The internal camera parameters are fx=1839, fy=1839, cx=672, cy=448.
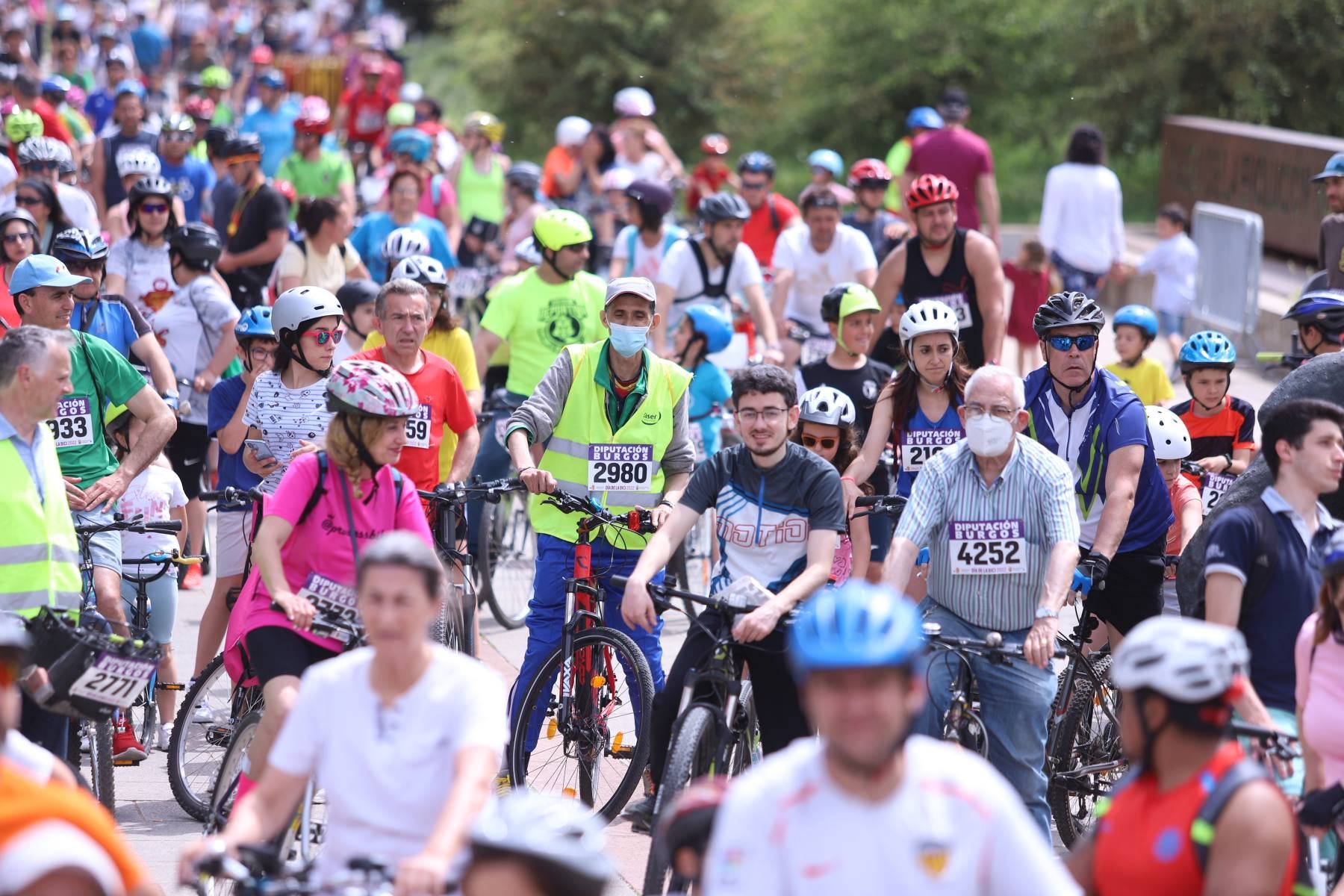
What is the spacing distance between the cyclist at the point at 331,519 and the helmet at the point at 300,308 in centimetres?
167

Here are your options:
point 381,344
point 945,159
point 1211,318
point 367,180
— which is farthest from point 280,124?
point 381,344

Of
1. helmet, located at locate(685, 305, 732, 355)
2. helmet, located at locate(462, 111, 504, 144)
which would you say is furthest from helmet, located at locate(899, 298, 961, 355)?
helmet, located at locate(462, 111, 504, 144)

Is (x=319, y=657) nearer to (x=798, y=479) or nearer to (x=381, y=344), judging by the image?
(x=798, y=479)

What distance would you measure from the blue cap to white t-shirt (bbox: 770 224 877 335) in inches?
229

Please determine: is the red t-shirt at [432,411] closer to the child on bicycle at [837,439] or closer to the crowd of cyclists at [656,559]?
the crowd of cyclists at [656,559]

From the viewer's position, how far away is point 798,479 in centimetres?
659

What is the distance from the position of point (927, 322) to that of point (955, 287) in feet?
7.50

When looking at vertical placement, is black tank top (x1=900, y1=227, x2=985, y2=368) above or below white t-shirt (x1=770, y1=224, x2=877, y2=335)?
below

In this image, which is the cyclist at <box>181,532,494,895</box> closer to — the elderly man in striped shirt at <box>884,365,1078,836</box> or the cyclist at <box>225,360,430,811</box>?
the cyclist at <box>225,360,430,811</box>

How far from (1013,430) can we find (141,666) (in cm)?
309

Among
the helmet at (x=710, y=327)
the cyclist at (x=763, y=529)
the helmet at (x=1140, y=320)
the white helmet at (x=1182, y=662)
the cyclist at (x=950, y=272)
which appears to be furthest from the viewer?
the helmet at (x=710, y=327)

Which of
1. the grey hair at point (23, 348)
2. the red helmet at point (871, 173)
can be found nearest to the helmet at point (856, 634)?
the grey hair at point (23, 348)

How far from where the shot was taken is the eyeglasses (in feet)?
24.6

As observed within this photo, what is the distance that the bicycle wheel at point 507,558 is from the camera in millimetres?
10367
